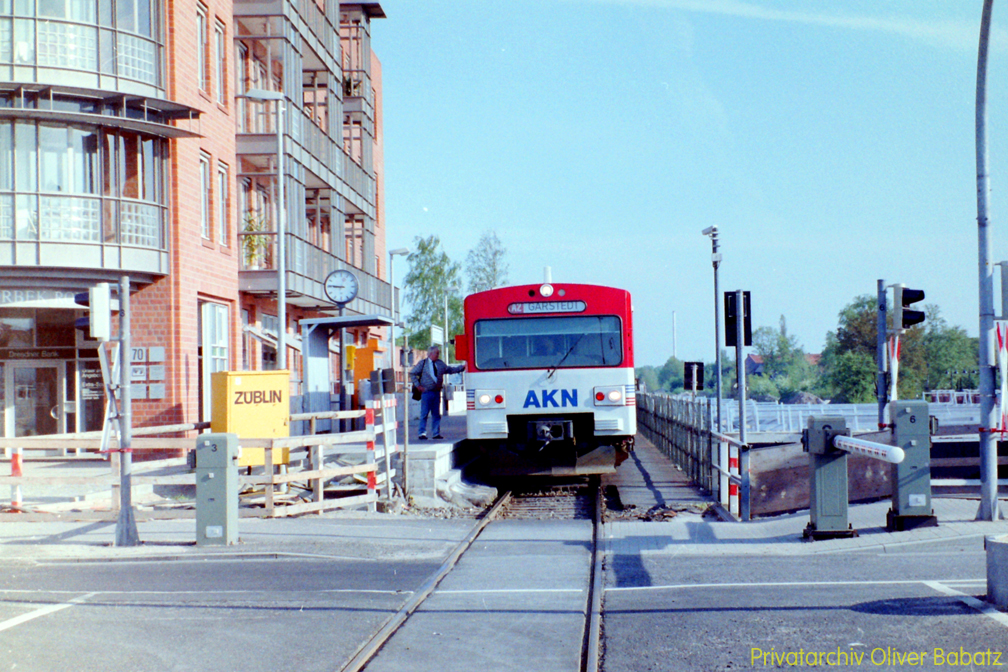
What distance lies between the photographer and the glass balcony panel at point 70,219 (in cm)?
1962

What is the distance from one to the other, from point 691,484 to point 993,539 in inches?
444

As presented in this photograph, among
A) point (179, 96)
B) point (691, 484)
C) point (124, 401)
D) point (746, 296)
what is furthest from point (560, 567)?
point (179, 96)

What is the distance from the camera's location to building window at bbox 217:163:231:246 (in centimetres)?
2512

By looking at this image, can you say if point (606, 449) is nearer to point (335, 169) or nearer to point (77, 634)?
point (77, 634)

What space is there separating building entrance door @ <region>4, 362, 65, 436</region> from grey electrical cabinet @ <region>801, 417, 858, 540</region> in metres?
16.7

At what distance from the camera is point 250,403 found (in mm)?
15359

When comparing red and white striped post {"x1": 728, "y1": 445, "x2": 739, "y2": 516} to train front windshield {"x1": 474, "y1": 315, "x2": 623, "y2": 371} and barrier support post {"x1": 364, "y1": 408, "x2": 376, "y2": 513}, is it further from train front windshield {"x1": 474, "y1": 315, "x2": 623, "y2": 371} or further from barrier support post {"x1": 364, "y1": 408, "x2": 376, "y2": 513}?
barrier support post {"x1": 364, "y1": 408, "x2": 376, "y2": 513}

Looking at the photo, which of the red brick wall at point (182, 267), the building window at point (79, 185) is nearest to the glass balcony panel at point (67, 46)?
the building window at point (79, 185)

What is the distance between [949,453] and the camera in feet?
58.5

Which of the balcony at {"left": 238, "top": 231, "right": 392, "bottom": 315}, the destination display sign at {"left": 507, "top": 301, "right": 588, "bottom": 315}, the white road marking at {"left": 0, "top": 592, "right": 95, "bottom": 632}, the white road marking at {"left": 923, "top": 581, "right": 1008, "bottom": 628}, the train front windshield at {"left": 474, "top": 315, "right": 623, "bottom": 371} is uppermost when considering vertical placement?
the balcony at {"left": 238, "top": 231, "right": 392, "bottom": 315}

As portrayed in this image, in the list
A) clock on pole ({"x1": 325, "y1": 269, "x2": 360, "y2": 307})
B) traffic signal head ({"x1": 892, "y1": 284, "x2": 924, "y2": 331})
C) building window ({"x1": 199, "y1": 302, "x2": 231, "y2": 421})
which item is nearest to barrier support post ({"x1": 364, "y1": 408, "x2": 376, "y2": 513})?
traffic signal head ({"x1": 892, "y1": 284, "x2": 924, "y2": 331})

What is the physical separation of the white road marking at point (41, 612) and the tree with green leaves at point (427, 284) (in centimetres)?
6493

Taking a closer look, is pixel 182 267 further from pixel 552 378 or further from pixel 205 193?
pixel 552 378

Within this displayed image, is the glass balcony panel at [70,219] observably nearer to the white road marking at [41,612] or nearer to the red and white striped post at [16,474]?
the red and white striped post at [16,474]
